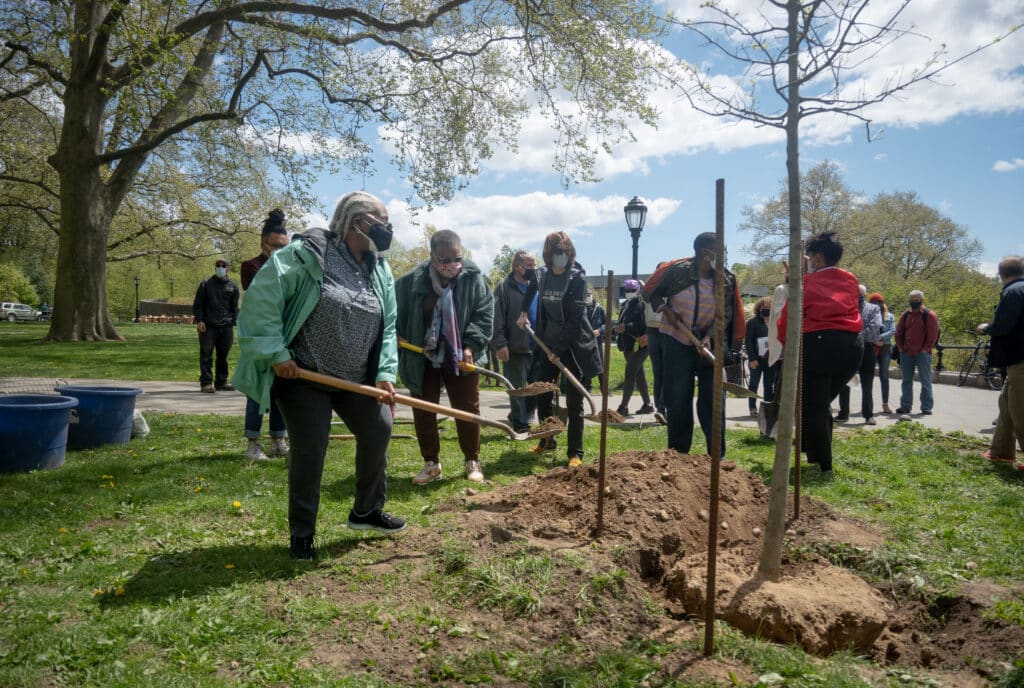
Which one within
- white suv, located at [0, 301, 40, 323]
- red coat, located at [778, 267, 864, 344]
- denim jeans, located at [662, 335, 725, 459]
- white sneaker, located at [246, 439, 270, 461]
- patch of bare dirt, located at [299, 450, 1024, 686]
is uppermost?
white suv, located at [0, 301, 40, 323]

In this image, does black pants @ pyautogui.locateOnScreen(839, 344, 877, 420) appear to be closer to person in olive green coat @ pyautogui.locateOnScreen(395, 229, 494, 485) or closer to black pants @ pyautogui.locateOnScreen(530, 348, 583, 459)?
black pants @ pyautogui.locateOnScreen(530, 348, 583, 459)

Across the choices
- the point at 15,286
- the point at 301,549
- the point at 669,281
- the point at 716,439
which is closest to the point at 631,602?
the point at 716,439

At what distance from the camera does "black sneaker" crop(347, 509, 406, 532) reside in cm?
414

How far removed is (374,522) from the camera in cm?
415

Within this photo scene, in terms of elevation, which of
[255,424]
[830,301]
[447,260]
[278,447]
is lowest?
[278,447]

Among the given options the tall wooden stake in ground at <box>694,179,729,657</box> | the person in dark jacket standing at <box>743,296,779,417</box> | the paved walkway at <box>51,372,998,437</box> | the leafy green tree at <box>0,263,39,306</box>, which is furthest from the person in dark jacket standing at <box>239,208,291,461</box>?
the leafy green tree at <box>0,263,39,306</box>

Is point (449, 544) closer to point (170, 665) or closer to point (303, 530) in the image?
point (303, 530)

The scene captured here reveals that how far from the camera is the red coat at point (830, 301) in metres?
5.84

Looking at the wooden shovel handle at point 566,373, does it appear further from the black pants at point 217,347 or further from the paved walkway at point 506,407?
the black pants at point 217,347

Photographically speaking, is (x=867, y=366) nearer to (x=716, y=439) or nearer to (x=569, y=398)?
(x=569, y=398)

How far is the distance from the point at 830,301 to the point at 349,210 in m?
4.16

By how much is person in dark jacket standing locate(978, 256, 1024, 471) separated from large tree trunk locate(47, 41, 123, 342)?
787 inches

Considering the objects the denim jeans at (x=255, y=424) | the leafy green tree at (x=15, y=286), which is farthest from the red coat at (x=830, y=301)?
the leafy green tree at (x=15, y=286)

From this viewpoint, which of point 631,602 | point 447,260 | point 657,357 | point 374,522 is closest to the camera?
point 631,602
